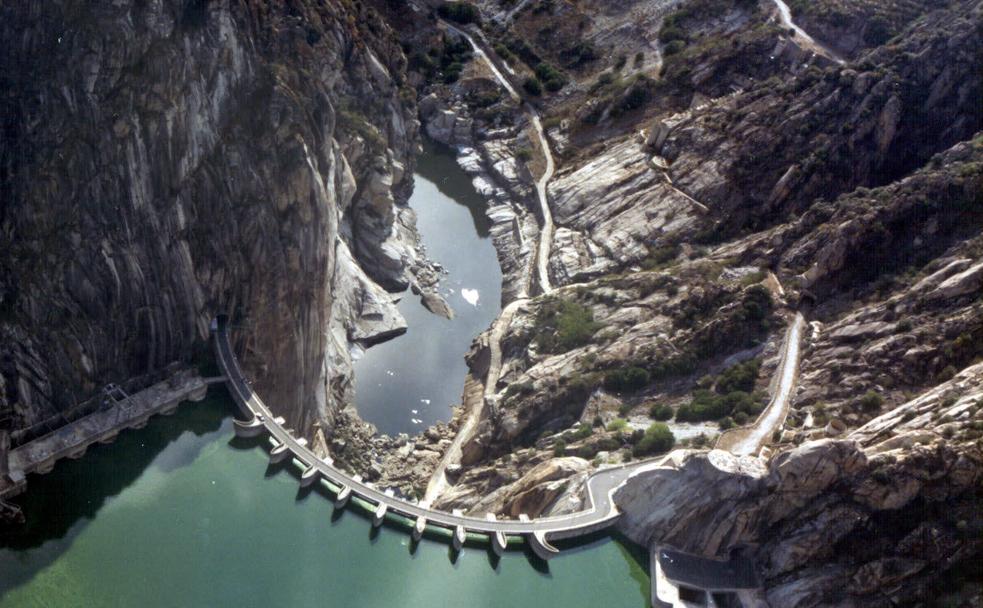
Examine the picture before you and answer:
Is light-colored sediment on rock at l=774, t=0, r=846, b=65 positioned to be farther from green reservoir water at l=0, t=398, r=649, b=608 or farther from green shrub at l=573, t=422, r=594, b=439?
green reservoir water at l=0, t=398, r=649, b=608

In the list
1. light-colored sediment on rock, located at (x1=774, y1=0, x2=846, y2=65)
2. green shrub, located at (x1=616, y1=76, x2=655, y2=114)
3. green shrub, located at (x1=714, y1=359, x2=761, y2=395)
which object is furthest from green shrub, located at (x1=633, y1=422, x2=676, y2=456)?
green shrub, located at (x1=616, y1=76, x2=655, y2=114)

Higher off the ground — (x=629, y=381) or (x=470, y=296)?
(x=470, y=296)

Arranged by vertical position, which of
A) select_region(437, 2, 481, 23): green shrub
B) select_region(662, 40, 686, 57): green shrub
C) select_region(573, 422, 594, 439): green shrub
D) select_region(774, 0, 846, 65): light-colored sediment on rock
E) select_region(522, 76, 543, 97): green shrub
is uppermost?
select_region(437, 2, 481, 23): green shrub

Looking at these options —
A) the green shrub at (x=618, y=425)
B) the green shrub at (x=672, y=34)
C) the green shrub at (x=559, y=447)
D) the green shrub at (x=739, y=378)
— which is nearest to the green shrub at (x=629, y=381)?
the green shrub at (x=618, y=425)

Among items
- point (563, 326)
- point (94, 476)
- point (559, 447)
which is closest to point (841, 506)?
point (559, 447)

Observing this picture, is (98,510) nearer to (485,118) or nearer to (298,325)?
(298,325)

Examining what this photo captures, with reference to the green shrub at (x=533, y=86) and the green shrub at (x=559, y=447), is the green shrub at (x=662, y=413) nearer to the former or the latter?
the green shrub at (x=559, y=447)

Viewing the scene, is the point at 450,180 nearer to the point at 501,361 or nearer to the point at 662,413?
the point at 501,361
